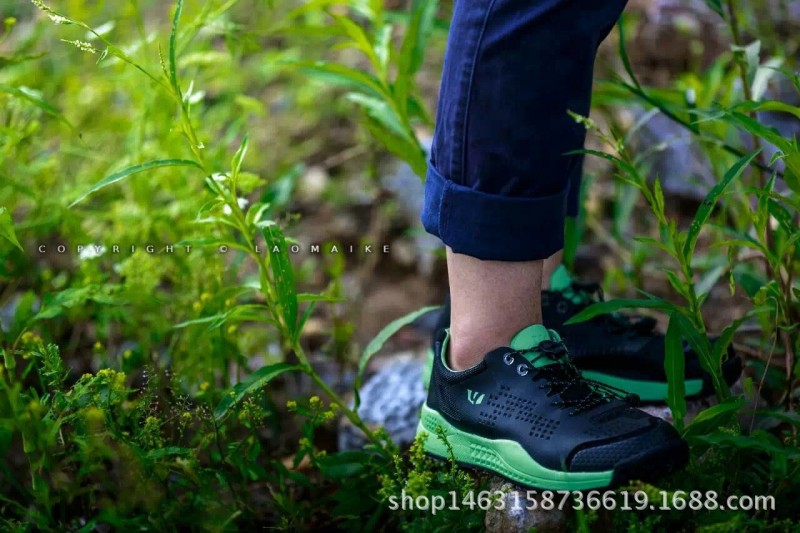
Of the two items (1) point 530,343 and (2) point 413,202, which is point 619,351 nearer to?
(1) point 530,343

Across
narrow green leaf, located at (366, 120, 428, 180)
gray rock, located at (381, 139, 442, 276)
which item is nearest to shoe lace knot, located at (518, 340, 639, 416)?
narrow green leaf, located at (366, 120, 428, 180)

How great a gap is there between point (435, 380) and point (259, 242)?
3.13 feet

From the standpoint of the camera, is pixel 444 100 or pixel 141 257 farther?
pixel 141 257

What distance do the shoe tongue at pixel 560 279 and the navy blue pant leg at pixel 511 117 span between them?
1.15 feet

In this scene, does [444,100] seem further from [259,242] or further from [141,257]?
[259,242]

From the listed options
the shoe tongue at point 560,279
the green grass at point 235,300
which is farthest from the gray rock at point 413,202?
the shoe tongue at point 560,279

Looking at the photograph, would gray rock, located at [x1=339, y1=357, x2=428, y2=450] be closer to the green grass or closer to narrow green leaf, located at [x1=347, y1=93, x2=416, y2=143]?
the green grass

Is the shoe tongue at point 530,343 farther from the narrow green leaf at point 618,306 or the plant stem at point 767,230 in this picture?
the plant stem at point 767,230

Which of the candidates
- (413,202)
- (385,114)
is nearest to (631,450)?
(385,114)

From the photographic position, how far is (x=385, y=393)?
172 centimetres

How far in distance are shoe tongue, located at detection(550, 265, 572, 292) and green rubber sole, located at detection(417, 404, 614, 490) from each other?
0.39 m

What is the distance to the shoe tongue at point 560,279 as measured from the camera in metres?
1.59

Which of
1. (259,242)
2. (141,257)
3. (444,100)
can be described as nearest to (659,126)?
(259,242)

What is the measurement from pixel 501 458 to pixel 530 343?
0.61 feet
